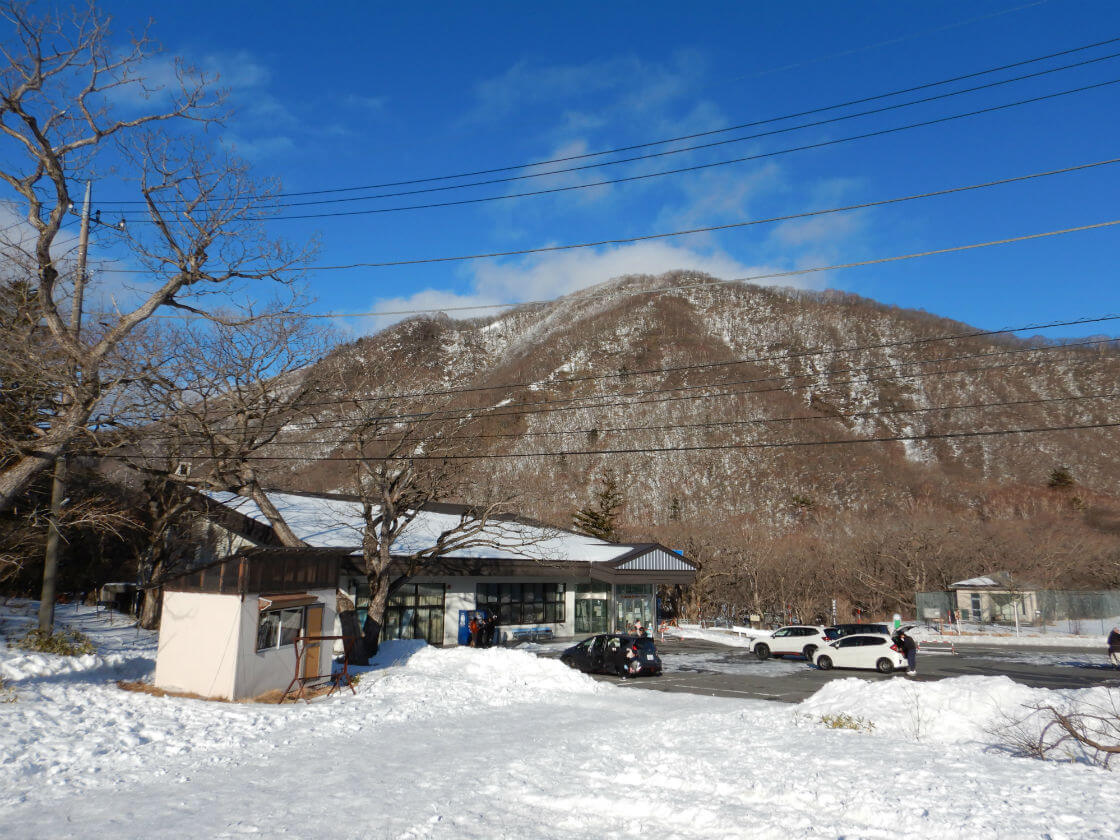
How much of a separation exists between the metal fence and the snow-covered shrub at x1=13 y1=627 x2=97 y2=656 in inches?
1646

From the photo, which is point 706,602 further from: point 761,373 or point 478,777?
point 761,373

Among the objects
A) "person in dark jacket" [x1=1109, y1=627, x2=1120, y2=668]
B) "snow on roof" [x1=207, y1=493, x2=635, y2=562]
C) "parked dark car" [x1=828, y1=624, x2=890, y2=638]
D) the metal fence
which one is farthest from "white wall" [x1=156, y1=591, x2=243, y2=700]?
the metal fence

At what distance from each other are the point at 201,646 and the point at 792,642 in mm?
22567

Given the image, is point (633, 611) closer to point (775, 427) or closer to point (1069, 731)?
point (1069, 731)

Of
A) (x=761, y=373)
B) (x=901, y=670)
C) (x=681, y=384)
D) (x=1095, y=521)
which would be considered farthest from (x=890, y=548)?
(x=761, y=373)

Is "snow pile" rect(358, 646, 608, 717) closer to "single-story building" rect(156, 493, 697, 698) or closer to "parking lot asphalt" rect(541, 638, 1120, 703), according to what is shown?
"single-story building" rect(156, 493, 697, 698)

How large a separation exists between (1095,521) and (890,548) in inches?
1525

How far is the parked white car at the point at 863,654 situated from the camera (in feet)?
84.1

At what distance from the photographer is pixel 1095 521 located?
7569 centimetres

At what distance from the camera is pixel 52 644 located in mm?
16250

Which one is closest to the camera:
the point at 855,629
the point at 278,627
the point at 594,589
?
the point at 278,627

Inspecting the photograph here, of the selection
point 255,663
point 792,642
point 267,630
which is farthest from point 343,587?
point 792,642

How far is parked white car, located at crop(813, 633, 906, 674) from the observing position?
25.6 metres

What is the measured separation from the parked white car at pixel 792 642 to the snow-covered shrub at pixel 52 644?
23.5 metres
